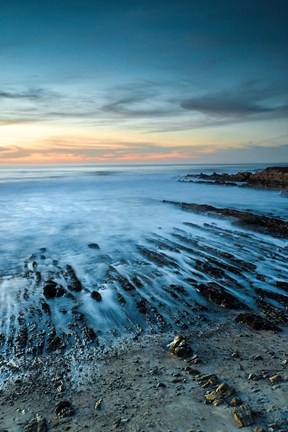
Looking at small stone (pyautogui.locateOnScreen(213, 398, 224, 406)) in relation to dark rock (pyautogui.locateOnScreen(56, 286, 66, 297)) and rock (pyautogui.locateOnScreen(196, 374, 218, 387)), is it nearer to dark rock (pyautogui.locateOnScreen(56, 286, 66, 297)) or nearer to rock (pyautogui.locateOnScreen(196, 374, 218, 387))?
rock (pyautogui.locateOnScreen(196, 374, 218, 387))

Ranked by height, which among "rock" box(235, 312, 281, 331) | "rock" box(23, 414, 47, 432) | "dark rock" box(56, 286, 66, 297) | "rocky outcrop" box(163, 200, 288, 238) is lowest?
"dark rock" box(56, 286, 66, 297)

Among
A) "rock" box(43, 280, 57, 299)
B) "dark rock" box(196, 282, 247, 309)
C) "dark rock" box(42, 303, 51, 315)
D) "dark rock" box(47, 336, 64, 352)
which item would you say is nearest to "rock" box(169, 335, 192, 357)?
"dark rock" box(196, 282, 247, 309)

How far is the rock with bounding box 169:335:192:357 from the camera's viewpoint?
5.85m

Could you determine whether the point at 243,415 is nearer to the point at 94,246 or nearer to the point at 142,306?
the point at 142,306

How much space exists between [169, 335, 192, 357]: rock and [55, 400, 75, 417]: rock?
2131 millimetres

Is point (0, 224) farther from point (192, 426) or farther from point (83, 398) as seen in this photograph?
point (192, 426)

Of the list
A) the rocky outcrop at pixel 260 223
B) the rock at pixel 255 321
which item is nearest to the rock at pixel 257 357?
the rock at pixel 255 321

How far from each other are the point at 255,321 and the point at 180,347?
2083 mm

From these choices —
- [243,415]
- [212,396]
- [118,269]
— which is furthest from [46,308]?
[243,415]

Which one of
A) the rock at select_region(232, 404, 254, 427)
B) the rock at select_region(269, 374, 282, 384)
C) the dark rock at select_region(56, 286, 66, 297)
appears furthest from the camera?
the dark rock at select_region(56, 286, 66, 297)

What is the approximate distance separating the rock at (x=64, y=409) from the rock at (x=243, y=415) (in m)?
2.34

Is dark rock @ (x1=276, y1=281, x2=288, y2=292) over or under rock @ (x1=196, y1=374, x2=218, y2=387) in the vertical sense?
over

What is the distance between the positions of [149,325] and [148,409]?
2.58 metres

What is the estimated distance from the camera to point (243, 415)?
420 cm
